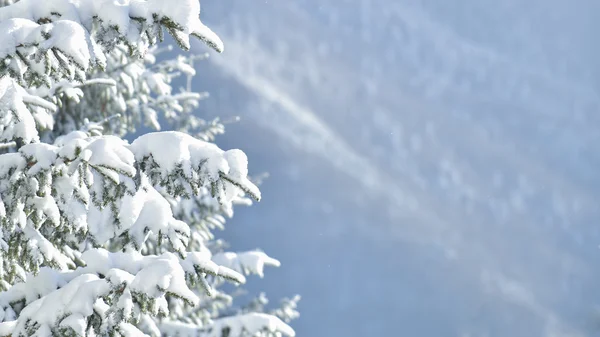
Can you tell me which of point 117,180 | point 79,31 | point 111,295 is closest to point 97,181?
point 117,180

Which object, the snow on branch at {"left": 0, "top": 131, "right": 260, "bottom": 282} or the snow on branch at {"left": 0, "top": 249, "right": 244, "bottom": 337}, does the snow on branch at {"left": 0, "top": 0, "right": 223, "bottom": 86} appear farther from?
the snow on branch at {"left": 0, "top": 249, "right": 244, "bottom": 337}

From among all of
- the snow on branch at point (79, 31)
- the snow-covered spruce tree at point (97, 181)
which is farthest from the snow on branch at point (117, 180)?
the snow on branch at point (79, 31)

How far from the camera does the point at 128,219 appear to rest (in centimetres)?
314

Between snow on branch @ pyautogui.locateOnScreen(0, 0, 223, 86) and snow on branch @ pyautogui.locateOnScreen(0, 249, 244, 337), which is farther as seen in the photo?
snow on branch @ pyautogui.locateOnScreen(0, 249, 244, 337)

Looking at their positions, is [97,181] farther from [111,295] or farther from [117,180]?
[111,295]

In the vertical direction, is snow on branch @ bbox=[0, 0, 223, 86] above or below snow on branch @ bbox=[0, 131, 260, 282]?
above

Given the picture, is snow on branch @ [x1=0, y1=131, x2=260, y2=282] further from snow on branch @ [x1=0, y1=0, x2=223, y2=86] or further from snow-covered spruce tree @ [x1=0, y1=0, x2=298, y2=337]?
snow on branch @ [x1=0, y1=0, x2=223, y2=86]

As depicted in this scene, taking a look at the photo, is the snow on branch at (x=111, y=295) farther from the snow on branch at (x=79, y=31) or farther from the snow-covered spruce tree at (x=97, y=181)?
the snow on branch at (x=79, y=31)

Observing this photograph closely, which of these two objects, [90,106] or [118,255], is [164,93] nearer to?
[90,106]

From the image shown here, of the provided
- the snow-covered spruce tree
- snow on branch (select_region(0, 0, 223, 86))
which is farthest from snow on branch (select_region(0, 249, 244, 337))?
snow on branch (select_region(0, 0, 223, 86))

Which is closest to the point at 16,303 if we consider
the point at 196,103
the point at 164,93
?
the point at 164,93

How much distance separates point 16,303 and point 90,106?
484cm

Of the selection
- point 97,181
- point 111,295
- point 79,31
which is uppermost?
point 79,31

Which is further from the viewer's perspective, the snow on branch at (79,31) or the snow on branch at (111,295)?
the snow on branch at (111,295)
